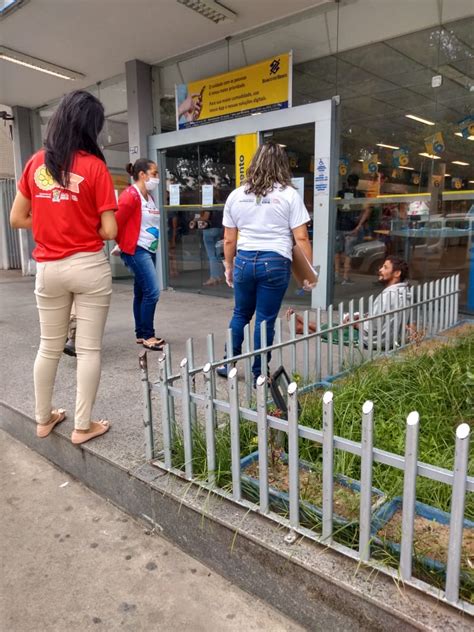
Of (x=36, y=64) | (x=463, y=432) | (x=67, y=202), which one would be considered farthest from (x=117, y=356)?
(x=36, y=64)

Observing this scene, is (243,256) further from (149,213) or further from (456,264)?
(456,264)

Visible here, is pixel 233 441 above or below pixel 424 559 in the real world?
above

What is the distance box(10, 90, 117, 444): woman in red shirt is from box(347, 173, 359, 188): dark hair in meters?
4.64

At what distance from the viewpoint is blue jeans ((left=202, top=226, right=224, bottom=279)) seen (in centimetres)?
848

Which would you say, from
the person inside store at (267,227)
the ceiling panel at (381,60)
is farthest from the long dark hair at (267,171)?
the ceiling panel at (381,60)

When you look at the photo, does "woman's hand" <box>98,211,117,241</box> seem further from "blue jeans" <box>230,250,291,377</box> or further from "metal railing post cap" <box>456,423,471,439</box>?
"metal railing post cap" <box>456,423,471,439</box>

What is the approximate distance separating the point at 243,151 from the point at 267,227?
460 cm

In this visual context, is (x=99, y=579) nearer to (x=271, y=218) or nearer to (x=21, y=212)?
(x=21, y=212)

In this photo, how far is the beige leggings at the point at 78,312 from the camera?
2689mm

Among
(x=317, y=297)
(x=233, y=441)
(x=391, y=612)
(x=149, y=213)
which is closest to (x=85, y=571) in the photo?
(x=233, y=441)

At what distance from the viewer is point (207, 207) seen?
27.6 ft

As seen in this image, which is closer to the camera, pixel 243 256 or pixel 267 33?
pixel 243 256

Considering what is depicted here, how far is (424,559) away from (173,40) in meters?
7.96

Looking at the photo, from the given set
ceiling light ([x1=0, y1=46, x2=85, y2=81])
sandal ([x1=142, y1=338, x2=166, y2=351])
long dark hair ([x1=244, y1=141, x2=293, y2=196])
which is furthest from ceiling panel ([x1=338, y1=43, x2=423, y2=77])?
ceiling light ([x1=0, y1=46, x2=85, y2=81])
